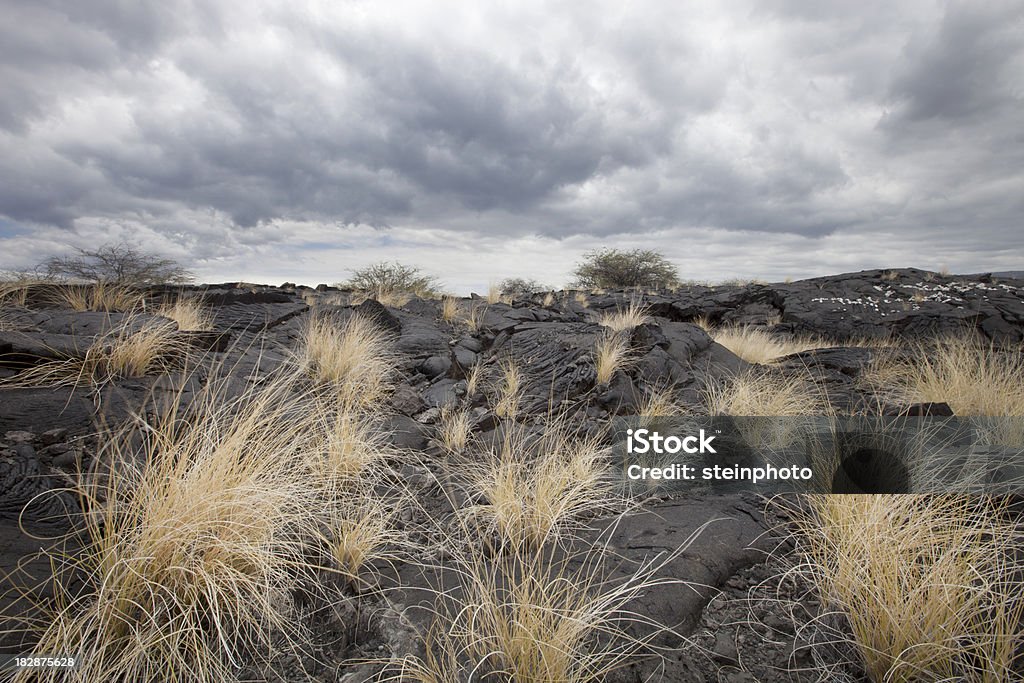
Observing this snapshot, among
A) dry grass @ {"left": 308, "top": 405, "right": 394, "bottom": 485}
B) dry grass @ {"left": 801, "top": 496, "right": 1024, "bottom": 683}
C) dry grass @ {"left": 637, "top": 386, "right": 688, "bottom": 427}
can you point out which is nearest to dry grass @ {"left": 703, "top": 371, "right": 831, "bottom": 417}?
dry grass @ {"left": 637, "top": 386, "right": 688, "bottom": 427}

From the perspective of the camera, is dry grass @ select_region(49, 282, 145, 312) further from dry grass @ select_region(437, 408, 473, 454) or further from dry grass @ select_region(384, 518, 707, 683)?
dry grass @ select_region(384, 518, 707, 683)

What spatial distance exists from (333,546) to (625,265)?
26.3 m

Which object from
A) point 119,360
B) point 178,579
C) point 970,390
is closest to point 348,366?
point 119,360

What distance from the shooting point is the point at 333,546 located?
258 centimetres

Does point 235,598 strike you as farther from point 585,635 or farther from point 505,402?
point 505,402

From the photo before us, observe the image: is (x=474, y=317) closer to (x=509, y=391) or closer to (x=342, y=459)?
(x=509, y=391)

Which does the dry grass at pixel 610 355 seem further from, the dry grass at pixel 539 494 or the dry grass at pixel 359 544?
the dry grass at pixel 359 544

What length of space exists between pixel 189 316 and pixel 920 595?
6.82m

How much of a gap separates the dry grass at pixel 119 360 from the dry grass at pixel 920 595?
4841 millimetres

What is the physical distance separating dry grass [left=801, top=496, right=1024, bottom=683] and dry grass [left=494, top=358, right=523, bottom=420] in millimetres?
2826

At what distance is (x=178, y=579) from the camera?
2.07 metres

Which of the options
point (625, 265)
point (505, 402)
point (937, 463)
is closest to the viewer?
point (937, 463)

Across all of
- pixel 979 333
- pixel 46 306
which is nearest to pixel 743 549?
pixel 46 306

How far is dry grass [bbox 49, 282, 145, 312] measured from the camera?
595 cm
